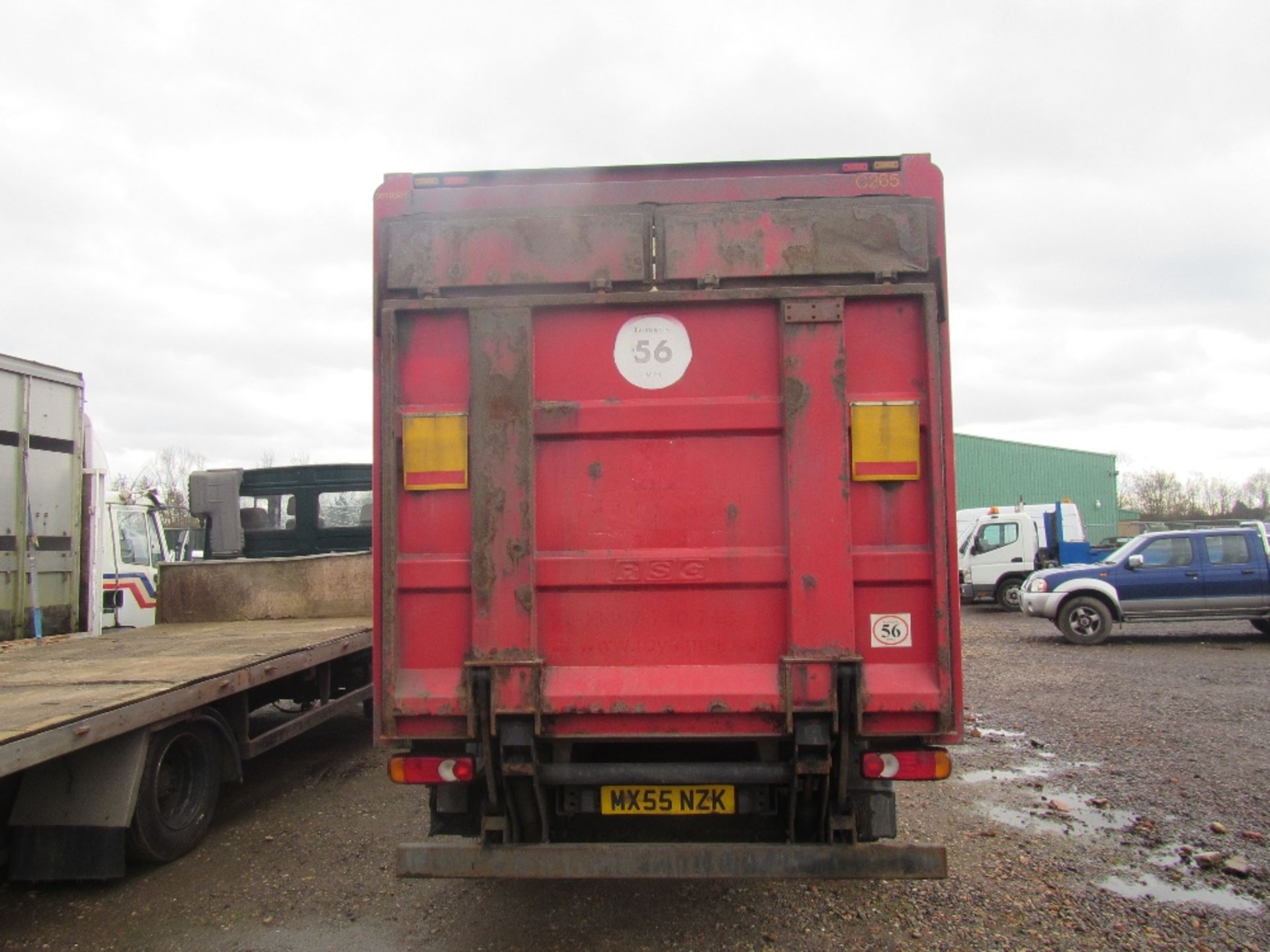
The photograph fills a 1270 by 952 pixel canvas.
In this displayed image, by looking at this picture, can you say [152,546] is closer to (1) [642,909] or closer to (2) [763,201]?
(1) [642,909]

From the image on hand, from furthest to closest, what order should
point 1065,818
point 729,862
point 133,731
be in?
point 1065,818
point 133,731
point 729,862

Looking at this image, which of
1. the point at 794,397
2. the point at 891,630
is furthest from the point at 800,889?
the point at 794,397

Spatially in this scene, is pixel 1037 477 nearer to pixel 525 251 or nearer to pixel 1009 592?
pixel 1009 592

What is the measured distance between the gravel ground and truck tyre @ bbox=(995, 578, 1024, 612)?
13.0m

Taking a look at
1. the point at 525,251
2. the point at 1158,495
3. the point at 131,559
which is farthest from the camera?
the point at 1158,495

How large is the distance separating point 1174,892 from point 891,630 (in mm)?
2255

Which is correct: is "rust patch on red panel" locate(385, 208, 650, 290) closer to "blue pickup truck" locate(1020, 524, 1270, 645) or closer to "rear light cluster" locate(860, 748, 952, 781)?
"rear light cluster" locate(860, 748, 952, 781)

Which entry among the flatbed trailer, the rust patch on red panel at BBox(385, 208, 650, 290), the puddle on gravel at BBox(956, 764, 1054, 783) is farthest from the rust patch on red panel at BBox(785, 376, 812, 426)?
the puddle on gravel at BBox(956, 764, 1054, 783)

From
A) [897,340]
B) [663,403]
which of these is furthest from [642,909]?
[897,340]

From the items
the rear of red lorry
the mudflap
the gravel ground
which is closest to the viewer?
the mudflap

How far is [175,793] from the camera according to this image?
4.87 m

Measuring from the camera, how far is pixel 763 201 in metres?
3.53

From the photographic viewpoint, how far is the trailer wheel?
443cm

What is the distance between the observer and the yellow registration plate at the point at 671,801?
11.1 ft
